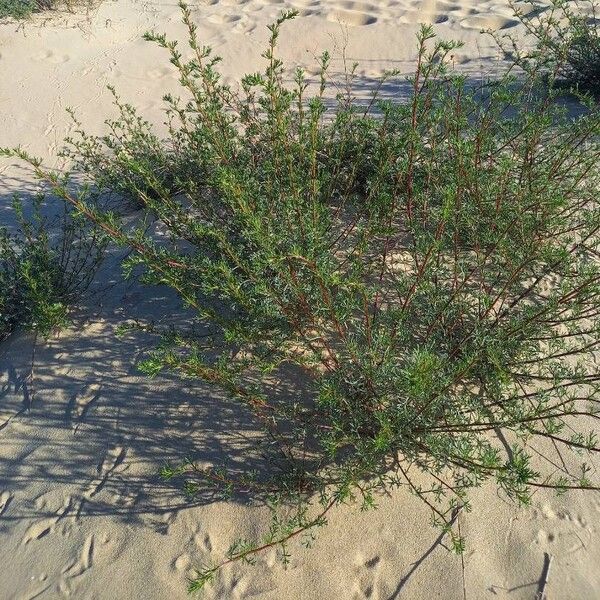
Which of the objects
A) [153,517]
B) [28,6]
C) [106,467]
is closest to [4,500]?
[106,467]

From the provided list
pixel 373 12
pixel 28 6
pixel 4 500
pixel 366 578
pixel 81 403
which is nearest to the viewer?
pixel 366 578

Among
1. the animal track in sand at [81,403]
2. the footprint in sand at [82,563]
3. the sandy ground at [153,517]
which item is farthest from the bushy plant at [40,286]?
the footprint in sand at [82,563]

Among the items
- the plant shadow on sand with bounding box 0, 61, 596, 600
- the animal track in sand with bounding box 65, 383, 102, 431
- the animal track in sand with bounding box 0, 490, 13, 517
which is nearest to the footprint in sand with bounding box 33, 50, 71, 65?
the plant shadow on sand with bounding box 0, 61, 596, 600

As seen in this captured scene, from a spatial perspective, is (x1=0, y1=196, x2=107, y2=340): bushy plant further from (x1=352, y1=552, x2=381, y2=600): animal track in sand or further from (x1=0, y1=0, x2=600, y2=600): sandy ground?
(x1=352, y1=552, x2=381, y2=600): animal track in sand

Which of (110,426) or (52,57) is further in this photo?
(52,57)

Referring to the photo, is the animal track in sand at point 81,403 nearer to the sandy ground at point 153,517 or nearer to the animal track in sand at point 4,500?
the sandy ground at point 153,517

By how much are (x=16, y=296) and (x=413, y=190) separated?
8.93ft

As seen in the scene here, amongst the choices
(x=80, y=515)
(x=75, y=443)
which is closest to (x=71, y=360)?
(x=75, y=443)

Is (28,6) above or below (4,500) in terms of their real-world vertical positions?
above

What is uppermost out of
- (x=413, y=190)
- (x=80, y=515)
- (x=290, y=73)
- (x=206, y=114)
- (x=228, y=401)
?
(x=206, y=114)

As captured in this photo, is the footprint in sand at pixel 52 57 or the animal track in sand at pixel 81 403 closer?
the animal track in sand at pixel 81 403

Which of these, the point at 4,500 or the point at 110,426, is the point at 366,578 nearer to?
the point at 110,426

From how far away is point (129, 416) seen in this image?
3.07m

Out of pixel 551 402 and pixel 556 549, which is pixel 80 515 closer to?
pixel 556 549
